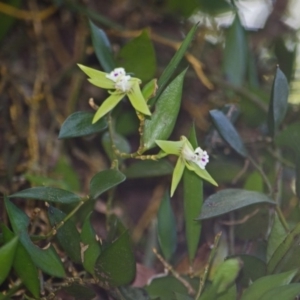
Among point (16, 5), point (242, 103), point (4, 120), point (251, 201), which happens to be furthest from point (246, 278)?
Answer: point (16, 5)

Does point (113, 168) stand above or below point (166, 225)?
above

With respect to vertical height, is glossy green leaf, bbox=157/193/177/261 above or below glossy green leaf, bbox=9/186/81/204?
below

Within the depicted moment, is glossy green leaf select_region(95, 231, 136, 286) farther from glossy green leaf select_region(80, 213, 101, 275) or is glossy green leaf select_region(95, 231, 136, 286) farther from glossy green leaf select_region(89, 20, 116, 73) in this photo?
glossy green leaf select_region(89, 20, 116, 73)

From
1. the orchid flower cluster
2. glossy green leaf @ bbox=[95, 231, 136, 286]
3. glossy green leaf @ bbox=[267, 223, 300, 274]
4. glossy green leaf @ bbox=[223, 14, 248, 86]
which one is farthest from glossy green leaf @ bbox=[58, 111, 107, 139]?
glossy green leaf @ bbox=[223, 14, 248, 86]

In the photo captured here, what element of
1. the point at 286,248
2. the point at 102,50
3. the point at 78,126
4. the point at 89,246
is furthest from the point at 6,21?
the point at 286,248

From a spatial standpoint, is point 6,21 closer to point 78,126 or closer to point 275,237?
point 78,126

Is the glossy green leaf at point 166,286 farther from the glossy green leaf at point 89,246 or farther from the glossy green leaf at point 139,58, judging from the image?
the glossy green leaf at point 139,58

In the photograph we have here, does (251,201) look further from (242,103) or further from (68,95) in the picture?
(68,95)
